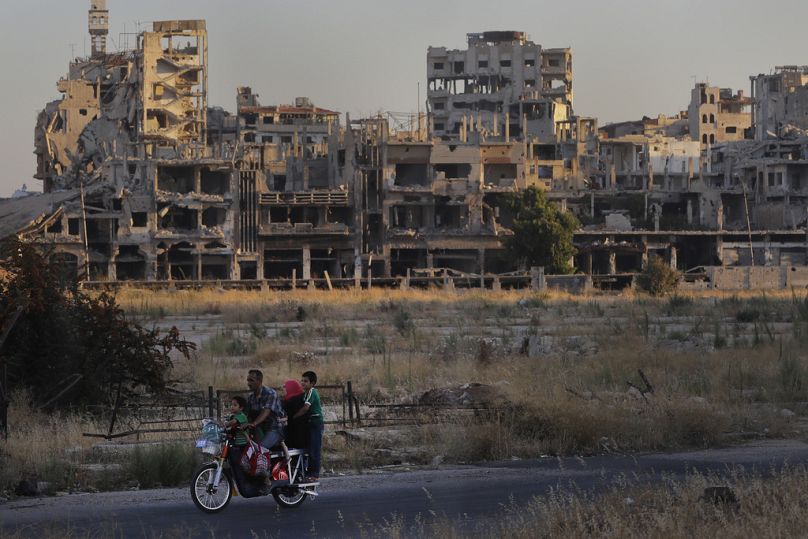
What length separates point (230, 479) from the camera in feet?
48.7

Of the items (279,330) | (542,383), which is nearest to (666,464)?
(542,383)

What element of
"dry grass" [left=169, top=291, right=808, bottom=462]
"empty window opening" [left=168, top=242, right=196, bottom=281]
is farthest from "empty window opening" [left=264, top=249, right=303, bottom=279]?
"dry grass" [left=169, top=291, right=808, bottom=462]

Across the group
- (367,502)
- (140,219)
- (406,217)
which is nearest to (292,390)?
(367,502)

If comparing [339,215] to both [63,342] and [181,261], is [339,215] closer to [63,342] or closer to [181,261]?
[181,261]

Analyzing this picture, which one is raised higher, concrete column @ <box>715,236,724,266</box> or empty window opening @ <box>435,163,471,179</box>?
empty window opening @ <box>435,163,471,179</box>

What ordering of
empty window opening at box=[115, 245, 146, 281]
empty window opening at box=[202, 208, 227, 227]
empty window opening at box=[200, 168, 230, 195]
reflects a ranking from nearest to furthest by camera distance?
empty window opening at box=[115, 245, 146, 281], empty window opening at box=[202, 208, 227, 227], empty window opening at box=[200, 168, 230, 195]

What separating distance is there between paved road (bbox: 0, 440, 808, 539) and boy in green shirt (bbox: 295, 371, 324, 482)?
373mm

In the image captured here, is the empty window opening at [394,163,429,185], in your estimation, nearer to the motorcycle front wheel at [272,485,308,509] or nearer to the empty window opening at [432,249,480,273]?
the empty window opening at [432,249,480,273]

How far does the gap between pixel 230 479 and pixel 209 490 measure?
252mm

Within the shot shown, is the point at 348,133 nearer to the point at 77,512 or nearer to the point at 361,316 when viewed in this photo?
the point at 361,316

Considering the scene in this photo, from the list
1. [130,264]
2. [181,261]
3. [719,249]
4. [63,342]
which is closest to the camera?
[63,342]

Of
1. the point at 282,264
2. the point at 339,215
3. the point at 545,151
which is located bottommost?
the point at 282,264

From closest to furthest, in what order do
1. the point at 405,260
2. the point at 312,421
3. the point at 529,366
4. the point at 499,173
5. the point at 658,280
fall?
the point at 312,421, the point at 529,366, the point at 658,280, the point at 405,260, the point at 499,173

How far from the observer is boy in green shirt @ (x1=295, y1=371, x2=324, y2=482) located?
15391mm
